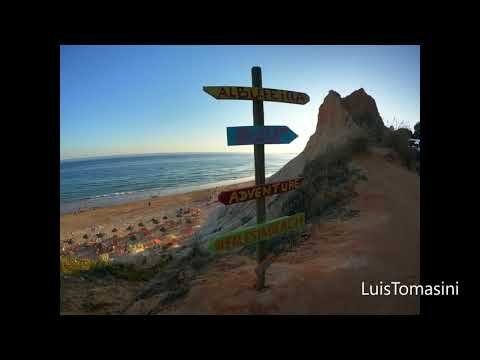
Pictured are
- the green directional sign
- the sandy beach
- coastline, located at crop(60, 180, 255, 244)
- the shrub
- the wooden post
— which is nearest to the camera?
the green directional sign

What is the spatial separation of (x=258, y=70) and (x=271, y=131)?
91cm

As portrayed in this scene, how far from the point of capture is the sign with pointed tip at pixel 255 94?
3.59 meters

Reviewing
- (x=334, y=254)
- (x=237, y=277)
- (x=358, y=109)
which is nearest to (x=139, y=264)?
(x=237, y=277)

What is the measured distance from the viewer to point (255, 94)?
383 cm

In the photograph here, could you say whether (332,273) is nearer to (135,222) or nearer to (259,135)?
(259,135)

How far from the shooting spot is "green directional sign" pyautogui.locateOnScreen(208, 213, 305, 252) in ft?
11.5

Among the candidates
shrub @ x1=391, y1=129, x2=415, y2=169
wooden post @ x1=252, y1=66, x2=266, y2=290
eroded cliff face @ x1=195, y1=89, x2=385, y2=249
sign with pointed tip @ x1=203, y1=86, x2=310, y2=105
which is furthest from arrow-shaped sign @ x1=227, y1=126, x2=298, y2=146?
shrub @ x1=391, y1=129, x2=415, y2=169

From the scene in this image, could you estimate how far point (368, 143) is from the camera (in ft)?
34.7

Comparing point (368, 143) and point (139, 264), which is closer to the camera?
point (139, 264)

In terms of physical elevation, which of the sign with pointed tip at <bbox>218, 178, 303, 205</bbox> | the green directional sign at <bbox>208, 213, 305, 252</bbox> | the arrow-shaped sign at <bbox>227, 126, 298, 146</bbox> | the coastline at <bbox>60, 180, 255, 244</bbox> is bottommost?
the coastline at <bbox>60, 180, 255, 244</bbox>

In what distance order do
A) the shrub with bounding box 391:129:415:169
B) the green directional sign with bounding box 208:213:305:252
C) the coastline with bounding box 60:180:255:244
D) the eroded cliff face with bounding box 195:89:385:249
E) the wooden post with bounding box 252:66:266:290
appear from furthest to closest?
1. the coastline with bounding box 60:180:255:244
2. the eroded cliff face with bounding box 195:89:385:249
3. the shrub with bounding box 391:129:415:169
4. the wooden post with bounding box 252:66:266:290
5. the green directional sign with bounding box 208:213:305:252

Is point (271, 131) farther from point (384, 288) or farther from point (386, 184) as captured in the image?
point (386, 184)

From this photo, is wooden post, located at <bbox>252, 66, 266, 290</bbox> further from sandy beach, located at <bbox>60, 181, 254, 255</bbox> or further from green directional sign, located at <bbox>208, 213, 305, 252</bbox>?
sandy beach, located at <bbox>60, 181, 254, 255</bbox>

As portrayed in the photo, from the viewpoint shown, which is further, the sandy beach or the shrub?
the sandy beach
